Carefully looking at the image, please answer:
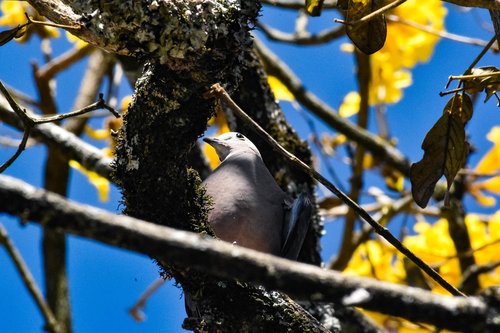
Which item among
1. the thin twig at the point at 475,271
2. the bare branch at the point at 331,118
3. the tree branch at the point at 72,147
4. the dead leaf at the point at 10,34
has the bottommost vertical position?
the dead leaf at the point at 10,34

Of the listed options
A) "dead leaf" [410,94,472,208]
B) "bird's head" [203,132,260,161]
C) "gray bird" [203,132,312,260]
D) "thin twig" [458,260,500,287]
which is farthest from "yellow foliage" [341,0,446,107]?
"dead leaf" [410,94,472,208]

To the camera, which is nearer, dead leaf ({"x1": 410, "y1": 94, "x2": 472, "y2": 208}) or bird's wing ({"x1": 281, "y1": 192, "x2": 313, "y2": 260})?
dead leaf ({"x1": 410, "y1": 94, "x2": 472, "y2": 208})

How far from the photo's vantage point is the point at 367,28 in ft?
7.65

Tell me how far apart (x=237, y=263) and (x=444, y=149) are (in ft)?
4.60

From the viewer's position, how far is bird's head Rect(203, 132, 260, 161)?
3.38m

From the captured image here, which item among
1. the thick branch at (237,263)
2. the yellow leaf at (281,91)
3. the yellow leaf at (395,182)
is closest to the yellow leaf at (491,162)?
the yellow leaf at (395,182)

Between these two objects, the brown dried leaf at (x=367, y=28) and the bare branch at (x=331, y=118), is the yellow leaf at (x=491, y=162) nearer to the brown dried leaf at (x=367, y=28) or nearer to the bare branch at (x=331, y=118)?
the bare branch at (x=331, y=118)

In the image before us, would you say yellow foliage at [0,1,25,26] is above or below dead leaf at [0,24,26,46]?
above

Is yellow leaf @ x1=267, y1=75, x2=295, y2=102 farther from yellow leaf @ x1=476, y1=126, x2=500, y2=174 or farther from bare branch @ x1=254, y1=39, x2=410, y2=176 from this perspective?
yellow leaf @ x1=476, y1=126, x2=500, y2=174

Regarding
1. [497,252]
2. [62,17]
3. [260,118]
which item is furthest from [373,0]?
[497,252]

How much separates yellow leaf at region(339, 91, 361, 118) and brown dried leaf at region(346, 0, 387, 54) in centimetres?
237

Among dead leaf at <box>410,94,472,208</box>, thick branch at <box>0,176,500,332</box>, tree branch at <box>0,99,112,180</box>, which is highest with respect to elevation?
tree branch at <box>0,99,112,180</box>

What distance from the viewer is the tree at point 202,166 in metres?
1.17

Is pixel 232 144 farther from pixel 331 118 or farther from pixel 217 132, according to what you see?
pixel 217 132
